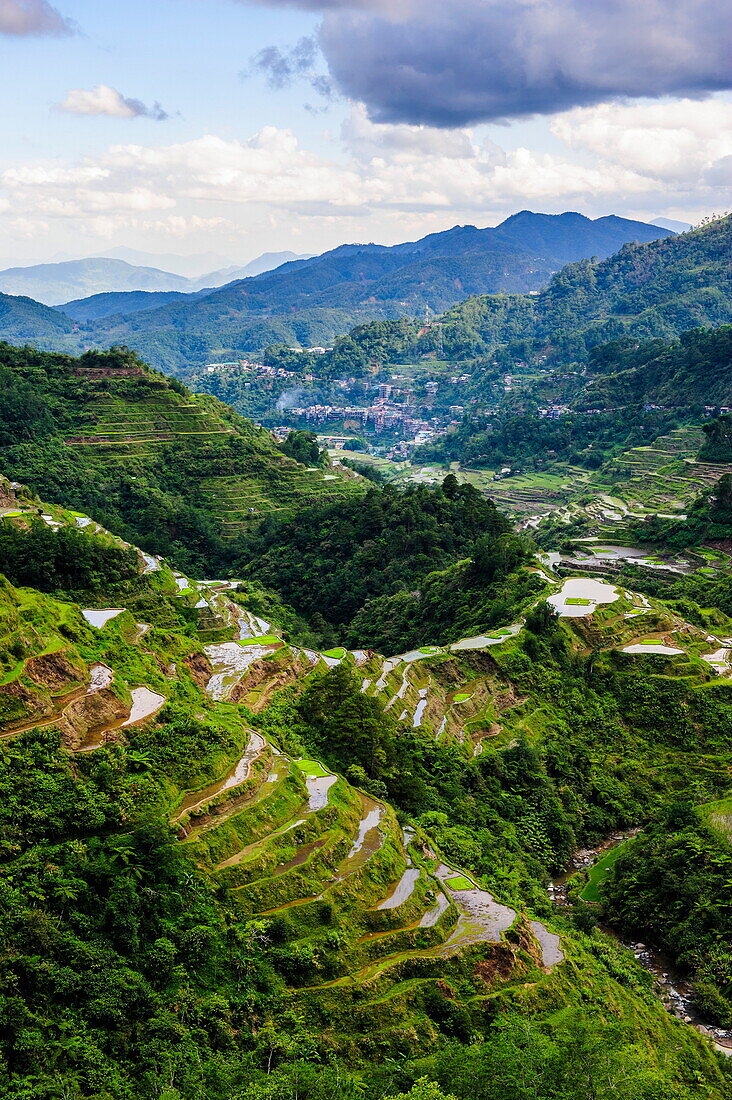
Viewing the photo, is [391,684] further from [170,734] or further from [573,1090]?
[573,1090]

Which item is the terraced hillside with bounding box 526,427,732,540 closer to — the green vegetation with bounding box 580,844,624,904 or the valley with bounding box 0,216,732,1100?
the valley with bounding box 0,216,732,1100

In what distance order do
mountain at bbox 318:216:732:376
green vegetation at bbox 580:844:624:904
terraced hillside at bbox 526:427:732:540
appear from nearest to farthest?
green vegetation at bbox 580:844:624:904 < terraced hillside at bbox 526:427:732:540 < mountain at bbox 318:216:732:376

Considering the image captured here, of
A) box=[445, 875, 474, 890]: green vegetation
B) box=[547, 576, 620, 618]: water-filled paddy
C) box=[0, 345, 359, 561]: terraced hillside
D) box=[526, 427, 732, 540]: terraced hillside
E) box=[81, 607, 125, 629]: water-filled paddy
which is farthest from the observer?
box=[526, 427, 732, 540]: terraced hillside

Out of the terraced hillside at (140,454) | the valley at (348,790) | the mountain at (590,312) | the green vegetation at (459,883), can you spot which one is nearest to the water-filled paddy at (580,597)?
the valley at (348,790)

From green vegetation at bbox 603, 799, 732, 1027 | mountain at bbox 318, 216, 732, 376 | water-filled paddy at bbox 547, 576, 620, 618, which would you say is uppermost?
mountain at bbox 318, 216, 732, 376

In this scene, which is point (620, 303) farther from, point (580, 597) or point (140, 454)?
point (580, 597)

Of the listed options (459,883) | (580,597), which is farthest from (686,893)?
(580,597)

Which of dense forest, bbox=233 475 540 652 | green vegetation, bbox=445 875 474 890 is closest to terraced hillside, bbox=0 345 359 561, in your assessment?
dense forest, bbox=233 475 540 652

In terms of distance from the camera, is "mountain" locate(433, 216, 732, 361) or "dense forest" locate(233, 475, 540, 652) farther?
"mountain" locate(433, 216, 732, 361)
